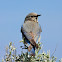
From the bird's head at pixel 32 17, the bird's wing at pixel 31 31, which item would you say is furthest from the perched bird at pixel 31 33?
the bird's head at pixel 32 17

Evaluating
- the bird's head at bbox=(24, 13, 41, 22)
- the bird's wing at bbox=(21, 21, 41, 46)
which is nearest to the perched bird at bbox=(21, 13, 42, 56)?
the bird's wing at bbox=(21, 21, 41, 46)

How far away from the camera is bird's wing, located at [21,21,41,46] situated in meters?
4.99

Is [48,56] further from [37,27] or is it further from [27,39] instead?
[37,27]

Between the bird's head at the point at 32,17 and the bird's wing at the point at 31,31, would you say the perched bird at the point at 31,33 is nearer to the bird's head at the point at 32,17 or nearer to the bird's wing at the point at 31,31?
the bird's wing at the point at 31,31

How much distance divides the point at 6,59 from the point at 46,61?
77 cm

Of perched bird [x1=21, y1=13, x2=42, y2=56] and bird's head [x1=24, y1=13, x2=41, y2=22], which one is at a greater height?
bird's head [x1=24, y1=13, x2=41, y2=22]

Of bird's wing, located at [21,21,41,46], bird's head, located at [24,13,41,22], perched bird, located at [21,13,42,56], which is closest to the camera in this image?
perched bird, located at [21,13,42,56]

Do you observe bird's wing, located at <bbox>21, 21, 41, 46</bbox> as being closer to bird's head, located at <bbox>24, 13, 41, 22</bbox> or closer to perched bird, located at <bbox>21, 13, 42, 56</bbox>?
→ perched bird, located at <bbox>21, 13, 42, 56</bbox>

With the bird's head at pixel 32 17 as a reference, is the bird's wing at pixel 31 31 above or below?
below

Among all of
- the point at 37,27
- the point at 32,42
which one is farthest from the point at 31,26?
the point at 32,42

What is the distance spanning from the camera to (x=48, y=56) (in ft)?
10.8

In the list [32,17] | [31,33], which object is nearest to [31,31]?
[31,33]

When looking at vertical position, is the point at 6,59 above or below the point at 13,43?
below

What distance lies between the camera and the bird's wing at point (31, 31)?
4994mm
